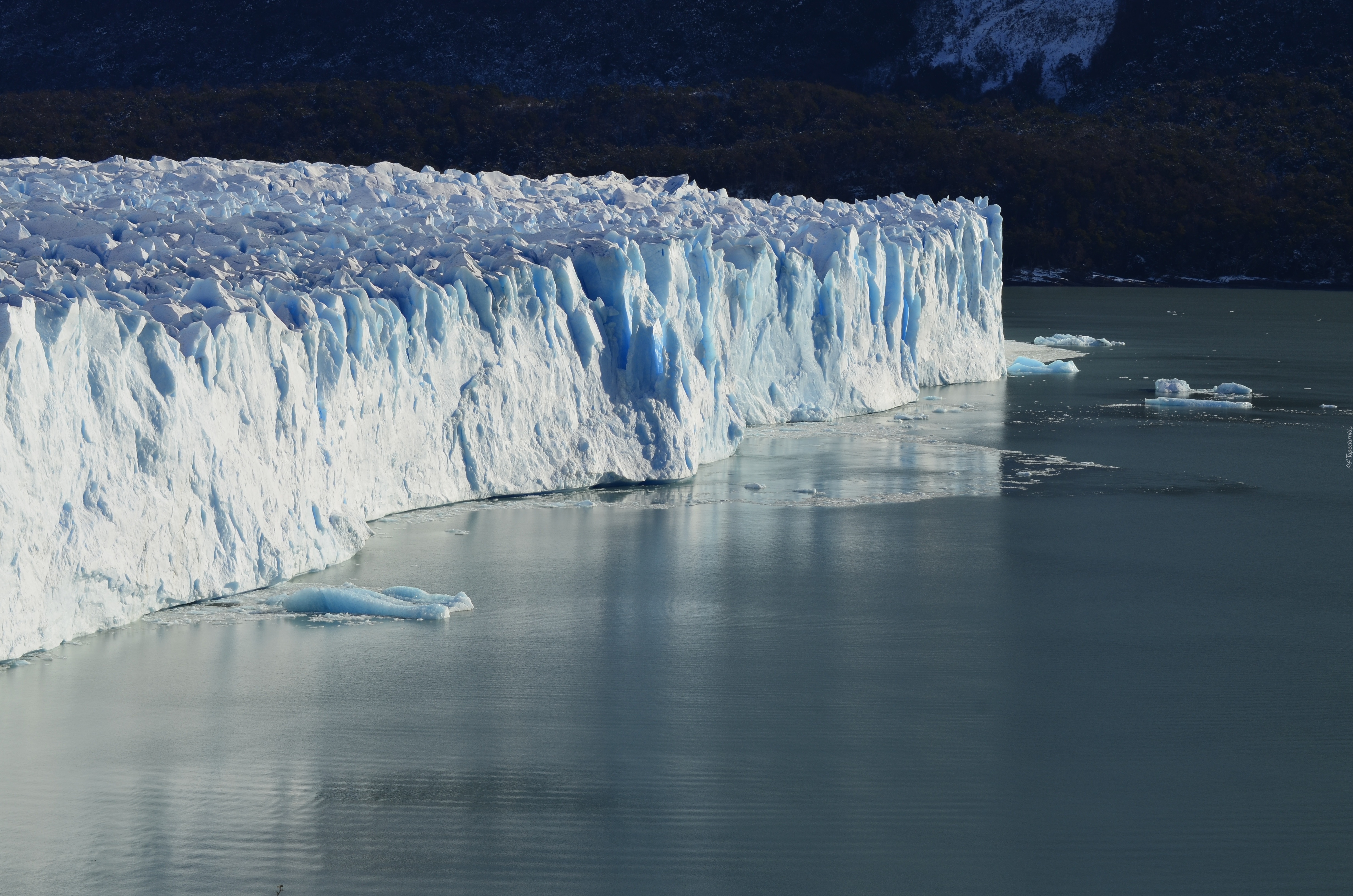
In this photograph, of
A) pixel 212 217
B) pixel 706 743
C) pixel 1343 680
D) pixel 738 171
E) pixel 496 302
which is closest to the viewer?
pixel 706 743

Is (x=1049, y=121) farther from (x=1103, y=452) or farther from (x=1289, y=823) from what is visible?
(x=1289, y=823)

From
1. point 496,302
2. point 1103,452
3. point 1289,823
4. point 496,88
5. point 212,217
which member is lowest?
point 1289,823

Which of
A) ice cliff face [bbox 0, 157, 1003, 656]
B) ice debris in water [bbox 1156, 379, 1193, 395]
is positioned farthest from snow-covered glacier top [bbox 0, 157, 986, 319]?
ice debris in water [bbox 1156, 379, 1193, 395]

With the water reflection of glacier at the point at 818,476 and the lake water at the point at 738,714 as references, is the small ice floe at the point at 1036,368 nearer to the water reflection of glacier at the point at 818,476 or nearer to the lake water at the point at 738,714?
the water reflection of glacier at the point at 818,476

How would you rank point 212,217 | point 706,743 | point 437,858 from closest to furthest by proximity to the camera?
point 437,858 < point 706,743 < point 212,217

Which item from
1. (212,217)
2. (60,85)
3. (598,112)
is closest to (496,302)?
(212,217)

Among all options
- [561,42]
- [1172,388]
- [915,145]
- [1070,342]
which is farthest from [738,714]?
[561,42]
